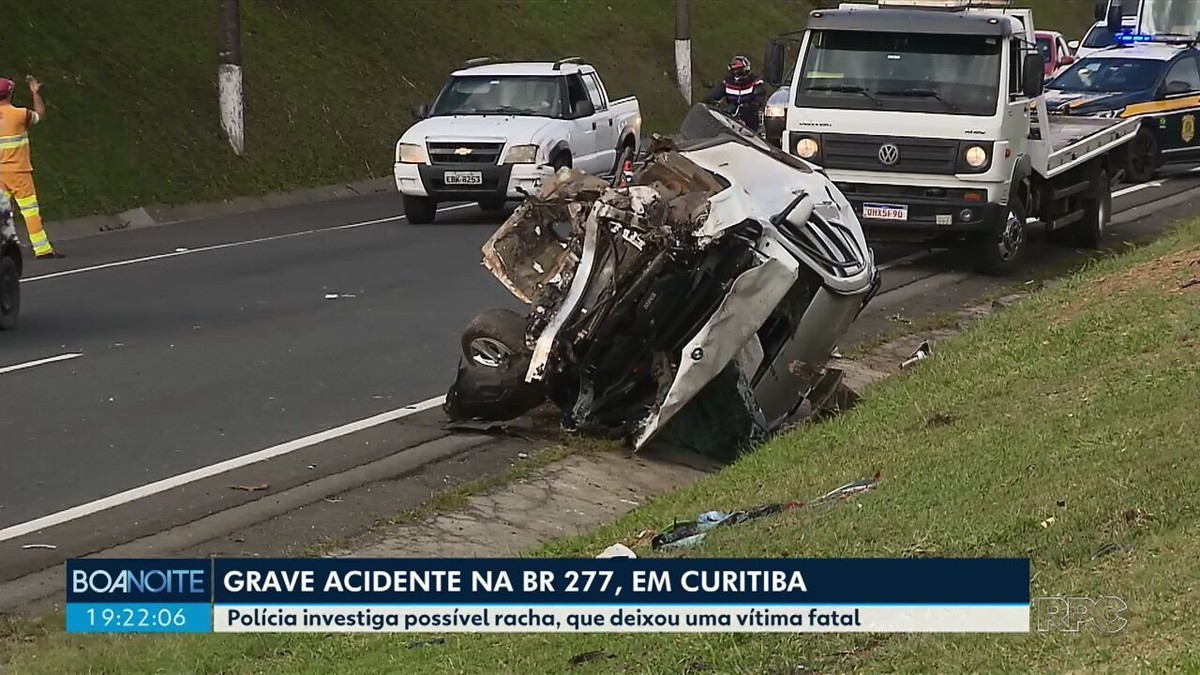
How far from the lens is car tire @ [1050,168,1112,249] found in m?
19.1

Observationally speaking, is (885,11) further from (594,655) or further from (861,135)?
(594,655)

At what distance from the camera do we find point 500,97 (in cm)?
2381

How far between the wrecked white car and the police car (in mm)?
14829

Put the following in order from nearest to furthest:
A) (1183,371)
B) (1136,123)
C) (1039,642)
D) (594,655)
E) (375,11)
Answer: (1039,642) → (594,655) → (1183,371) → (1136,123) → (375,11)

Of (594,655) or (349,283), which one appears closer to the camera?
(594,655)

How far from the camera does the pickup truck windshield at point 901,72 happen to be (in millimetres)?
16953

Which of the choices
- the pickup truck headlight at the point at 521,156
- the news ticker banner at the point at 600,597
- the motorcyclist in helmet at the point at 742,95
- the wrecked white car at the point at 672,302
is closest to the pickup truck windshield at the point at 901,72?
the pickup truck headlight at the point at 521,156

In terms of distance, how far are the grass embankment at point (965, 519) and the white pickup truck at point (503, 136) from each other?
11.3 meters

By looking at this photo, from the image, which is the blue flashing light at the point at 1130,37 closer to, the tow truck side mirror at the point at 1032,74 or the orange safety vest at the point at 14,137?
the tow truck side mirror at the point at 1032,74

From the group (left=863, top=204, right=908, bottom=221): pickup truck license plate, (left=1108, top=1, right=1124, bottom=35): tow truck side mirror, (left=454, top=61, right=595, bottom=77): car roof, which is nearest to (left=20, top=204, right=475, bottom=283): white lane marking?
(left=454, top=61, right=595, bottom=77): car roof

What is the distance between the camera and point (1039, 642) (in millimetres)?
5371

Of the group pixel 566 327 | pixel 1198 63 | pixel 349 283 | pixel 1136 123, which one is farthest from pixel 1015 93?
pixel 1198 63

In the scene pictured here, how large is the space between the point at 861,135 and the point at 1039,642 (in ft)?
39.0
